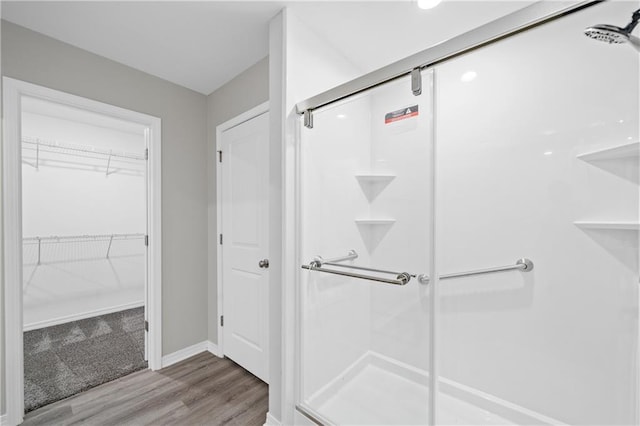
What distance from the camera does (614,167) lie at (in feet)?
4.32

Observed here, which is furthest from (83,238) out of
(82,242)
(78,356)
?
(78,356)

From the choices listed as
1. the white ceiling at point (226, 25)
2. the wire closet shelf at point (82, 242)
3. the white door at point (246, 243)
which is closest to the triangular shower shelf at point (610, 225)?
the white ceiling at point (226, 25)

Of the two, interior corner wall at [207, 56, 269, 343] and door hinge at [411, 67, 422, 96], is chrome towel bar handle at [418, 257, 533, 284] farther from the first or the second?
interior corner wall at [207, 56, 269, 343]

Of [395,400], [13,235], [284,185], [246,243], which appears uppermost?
[284,185]

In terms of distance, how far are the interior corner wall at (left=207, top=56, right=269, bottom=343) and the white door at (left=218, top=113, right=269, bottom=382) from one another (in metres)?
0.13

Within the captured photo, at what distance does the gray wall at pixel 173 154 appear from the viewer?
1.88m

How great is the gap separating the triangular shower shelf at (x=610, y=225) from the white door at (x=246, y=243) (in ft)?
6.20

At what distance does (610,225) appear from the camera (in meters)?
1.25

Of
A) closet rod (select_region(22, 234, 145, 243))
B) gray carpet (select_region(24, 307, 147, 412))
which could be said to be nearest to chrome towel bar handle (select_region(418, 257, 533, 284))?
gray carpet (select_region(24, 307, 147, 412))

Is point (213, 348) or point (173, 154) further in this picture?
point (213, 348)

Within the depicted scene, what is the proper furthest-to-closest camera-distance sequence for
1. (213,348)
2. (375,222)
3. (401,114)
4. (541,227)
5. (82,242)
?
1. (82,242)
2. (213,348)
3. (375,222)
4. (541,227)
5. (401,114)

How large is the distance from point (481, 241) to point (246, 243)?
68.7 inches

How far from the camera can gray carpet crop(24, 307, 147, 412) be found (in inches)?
78.4

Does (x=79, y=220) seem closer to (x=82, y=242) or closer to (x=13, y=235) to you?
(x=82, y=242)
